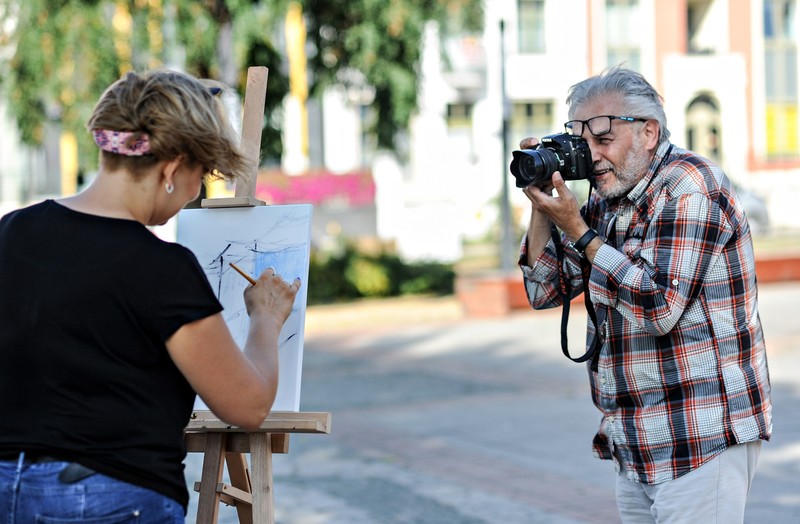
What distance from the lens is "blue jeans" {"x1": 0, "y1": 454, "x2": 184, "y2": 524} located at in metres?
2.26

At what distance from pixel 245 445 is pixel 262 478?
143 mm

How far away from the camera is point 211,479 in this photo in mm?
3234

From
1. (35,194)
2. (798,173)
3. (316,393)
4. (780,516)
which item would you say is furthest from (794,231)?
(780,516)

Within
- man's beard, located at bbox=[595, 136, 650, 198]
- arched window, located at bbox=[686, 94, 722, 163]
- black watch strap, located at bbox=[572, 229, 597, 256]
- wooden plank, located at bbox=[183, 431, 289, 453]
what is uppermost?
arched window, located at bbox=[686, 94, 722, 163]

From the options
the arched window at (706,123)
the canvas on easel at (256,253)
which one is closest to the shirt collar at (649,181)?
the canvas on easel at (256,253)

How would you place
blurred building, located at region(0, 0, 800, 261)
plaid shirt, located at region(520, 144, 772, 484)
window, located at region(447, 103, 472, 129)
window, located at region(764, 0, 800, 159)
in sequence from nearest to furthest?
plaid shirt, located at region(520, 144, 772, 484) < blurred building, located at region(0, 0, 800, 261) < window, located at region(447, 103, 472, 129) < window, located at region(764, 0, 800, 159)

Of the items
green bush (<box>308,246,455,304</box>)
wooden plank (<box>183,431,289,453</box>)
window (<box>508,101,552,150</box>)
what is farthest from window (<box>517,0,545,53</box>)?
wooden plank (<box>183,431,289,453</box>)

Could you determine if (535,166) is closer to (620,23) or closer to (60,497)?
(60,497)

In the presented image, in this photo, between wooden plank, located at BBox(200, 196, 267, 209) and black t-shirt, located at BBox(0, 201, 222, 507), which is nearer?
black t-shirt, located at BBox(0, 201, 222, 507)

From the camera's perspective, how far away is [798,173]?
32375 mm

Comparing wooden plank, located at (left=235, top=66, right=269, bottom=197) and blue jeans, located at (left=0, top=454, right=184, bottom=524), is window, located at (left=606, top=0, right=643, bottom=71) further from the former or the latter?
blue jeans, located at (left=0, top=454, right=184, bottom=524)

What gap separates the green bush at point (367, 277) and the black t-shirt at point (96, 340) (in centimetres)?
1535

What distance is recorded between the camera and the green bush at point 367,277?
18.2 meters

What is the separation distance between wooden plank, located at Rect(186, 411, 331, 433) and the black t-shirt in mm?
881
